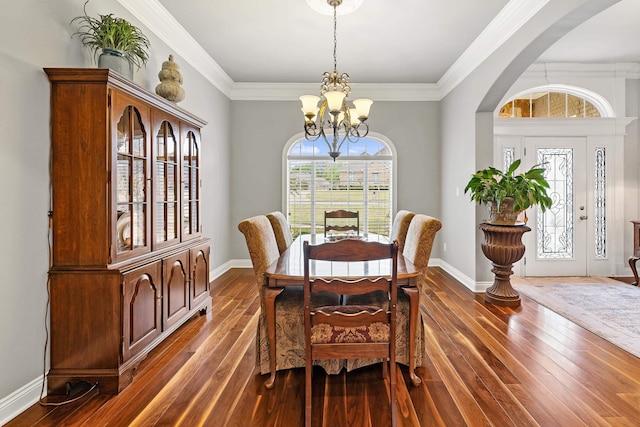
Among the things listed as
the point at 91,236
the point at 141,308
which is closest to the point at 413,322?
the point at 141,308

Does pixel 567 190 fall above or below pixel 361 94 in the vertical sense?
below

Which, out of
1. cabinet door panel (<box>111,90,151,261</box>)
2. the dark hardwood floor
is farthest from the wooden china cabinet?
the dark hardwood floor

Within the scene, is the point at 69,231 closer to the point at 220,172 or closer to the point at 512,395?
the point at 512,395

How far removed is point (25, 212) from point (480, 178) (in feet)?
12.6

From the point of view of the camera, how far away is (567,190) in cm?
506

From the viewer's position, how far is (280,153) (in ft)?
Result: 18.6

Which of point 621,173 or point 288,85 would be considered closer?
point 621,173

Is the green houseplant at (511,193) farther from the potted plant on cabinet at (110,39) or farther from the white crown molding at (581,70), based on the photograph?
the potted plant on cabinet at (110,39)

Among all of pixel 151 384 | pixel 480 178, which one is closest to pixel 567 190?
pixel 480 178

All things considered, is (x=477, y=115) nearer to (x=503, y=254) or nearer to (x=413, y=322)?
(x=503, y=254)

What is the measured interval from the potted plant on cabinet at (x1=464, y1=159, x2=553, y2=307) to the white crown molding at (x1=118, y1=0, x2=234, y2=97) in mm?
3537

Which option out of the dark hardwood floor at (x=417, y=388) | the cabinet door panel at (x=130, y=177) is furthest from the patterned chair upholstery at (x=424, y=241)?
the cabinet door panel at (x=130, y=177)

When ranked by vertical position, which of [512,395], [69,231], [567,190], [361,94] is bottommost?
[512,395]

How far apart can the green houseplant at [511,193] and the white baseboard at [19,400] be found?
3.95 meters
